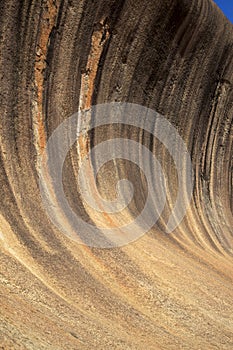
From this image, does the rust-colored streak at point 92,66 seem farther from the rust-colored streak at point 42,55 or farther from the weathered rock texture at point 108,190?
the rust-colored streak at point 42,55

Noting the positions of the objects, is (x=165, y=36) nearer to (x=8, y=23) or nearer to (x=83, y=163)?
(x=83, y=163)

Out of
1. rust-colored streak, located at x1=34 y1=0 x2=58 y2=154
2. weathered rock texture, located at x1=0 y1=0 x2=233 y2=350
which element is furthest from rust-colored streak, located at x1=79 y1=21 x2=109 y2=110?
rust-colored streak, located at x1=34 y1=0 x2=58 y2=154

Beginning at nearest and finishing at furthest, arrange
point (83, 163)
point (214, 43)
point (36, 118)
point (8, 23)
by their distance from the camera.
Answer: point (8, 23)
point (36, 118)
point (83, 163)
point (214, 43)

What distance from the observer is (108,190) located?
22.2ft

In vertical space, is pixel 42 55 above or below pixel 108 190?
above

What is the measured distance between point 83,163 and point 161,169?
236 centimetres

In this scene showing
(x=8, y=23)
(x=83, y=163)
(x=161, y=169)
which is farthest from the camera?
(x=161, y=169)

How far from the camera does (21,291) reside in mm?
3840

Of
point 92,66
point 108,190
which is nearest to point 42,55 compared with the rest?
point 92,66

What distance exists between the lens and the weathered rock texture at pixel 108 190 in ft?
13.0

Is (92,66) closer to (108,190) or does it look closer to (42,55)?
(42,55)

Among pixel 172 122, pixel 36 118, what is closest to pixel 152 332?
pixel 36 118

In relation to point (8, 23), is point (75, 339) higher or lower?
lower

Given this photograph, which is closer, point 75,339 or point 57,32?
point 75,339
